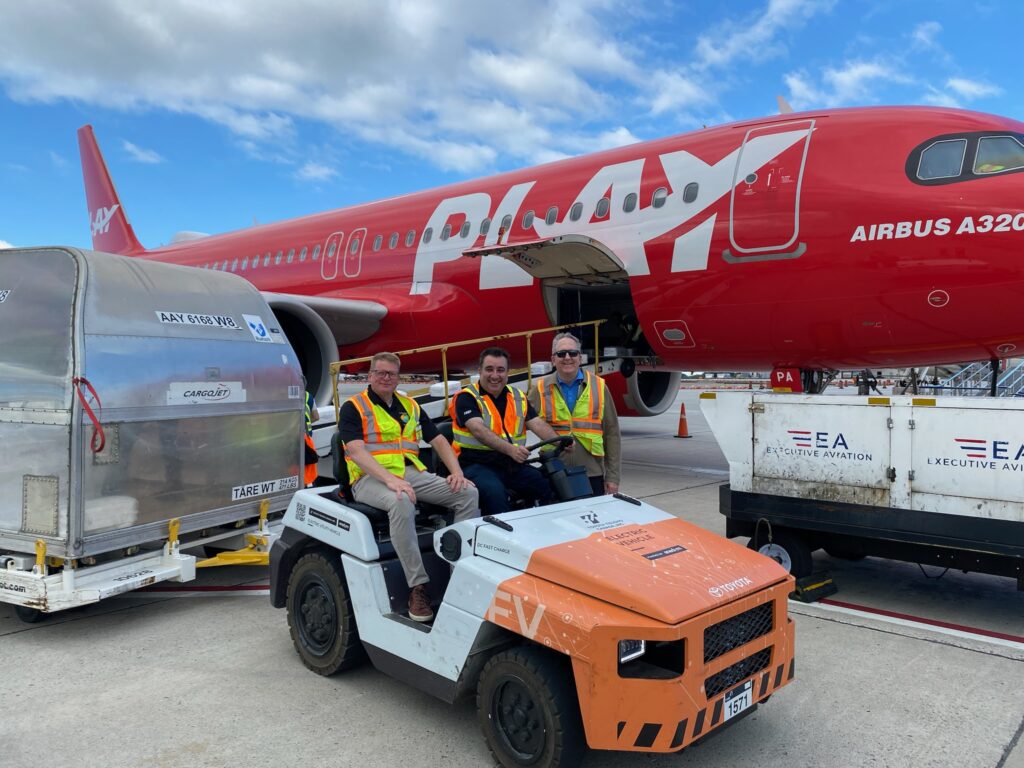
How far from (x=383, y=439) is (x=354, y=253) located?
29.1ft

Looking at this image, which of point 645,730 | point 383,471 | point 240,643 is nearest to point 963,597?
point 645,730

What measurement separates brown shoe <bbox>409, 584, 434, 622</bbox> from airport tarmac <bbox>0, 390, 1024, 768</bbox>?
0.47m

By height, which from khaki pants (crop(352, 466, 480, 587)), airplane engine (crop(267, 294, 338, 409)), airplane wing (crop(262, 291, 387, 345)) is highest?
airplane wing (crop(262, 291, 387, 345))

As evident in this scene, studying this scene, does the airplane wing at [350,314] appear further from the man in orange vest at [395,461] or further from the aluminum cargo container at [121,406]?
the man in orange vest at [395,461]

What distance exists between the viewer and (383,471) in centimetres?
371

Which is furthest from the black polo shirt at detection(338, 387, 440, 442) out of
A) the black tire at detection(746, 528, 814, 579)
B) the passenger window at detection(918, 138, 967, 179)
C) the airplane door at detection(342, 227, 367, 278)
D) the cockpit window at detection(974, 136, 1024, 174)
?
the airplane door at detection(342, 227, 367, 278)

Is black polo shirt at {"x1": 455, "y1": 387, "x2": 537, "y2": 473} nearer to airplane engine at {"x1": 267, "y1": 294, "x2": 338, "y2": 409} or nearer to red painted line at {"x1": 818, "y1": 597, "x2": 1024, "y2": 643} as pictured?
red painted line at {"x1": 818, "y1": 597, "x2": 1024, "y2": 643}

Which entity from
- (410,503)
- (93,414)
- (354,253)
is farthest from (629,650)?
(354,253)

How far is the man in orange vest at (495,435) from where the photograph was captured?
4.17 m

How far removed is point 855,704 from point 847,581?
213cm

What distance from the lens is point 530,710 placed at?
2.82 metres

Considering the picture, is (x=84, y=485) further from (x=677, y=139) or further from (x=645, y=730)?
(x=677, y=139)

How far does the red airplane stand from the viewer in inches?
265

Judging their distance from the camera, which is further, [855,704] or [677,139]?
[677,139]
